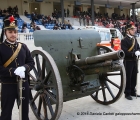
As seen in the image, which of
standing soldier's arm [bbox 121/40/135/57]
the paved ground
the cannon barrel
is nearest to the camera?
the cannon barrel

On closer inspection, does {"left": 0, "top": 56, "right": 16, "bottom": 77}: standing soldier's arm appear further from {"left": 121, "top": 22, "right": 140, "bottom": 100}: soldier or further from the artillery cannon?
{"left": 121, "top": 22, "right": 140, "bottom": 100}: soldier

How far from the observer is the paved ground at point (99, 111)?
372 centimetres

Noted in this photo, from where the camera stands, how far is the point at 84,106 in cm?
431

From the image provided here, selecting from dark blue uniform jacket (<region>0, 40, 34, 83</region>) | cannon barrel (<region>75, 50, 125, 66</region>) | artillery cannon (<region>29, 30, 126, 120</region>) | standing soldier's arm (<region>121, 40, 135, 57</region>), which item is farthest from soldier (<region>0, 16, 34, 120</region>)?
standing soldier's arm (<region>121, 40, 135, 57</region>)

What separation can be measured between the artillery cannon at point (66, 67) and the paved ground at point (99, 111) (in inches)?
14.7

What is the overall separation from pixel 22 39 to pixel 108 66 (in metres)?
12.3

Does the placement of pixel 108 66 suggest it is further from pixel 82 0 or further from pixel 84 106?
pixel 82 0

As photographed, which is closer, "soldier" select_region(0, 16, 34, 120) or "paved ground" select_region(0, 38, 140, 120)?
A: "soldier" select_region(0, 16, 34, 120)

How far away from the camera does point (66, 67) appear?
3.67 metres

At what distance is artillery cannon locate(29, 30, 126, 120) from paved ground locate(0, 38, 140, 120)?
1.22 ft

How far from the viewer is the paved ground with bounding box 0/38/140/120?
372 centimetres

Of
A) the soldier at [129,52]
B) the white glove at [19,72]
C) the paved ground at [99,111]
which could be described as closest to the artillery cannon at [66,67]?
the paved ground at [99,111]

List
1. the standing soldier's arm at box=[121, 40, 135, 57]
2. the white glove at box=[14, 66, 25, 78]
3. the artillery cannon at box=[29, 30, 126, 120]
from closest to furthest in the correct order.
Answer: the white glove at box=[14, 66, 25, 78], the artillery cannon at box=[29, 30, 126, 120], the standing soldier's arm at box=[121, 40, 135, 57]

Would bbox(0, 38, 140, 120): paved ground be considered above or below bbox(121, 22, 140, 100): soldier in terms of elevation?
below
